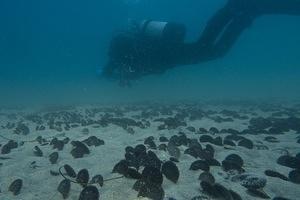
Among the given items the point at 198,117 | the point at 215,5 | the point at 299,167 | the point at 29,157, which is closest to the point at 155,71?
the point at 198,117

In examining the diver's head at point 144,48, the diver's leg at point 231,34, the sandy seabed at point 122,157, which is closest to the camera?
the sandy seabed at point 122,157

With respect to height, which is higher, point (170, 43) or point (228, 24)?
point (228, 24)

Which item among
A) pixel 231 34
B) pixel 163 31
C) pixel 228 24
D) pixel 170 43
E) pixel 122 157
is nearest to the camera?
pixel 122 157

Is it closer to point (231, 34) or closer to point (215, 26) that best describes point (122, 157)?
point (215, 26)

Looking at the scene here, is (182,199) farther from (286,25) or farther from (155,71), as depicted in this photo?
(286,25)

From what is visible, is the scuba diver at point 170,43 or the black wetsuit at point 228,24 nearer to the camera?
the black wetsuit at point 228,24

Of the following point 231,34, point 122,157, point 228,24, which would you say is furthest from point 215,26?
point 122,157

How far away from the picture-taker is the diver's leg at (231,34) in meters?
18.7

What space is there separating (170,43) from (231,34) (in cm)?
340

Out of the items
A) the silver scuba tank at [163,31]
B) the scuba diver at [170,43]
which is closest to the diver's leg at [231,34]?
the scuba diver at [170,43]

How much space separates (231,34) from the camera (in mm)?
19641

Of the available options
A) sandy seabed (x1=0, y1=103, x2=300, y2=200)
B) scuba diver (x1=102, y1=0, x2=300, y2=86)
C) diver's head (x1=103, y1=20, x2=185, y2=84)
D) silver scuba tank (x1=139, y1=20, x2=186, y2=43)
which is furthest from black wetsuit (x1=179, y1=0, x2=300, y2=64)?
sandy seabed (x1=0, y1=103, x2=300, y2=200)

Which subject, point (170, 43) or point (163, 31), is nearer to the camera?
point (163, 31)

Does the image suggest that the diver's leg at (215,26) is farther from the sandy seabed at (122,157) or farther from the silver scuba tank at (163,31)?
the sandy seabed at (122,157)
